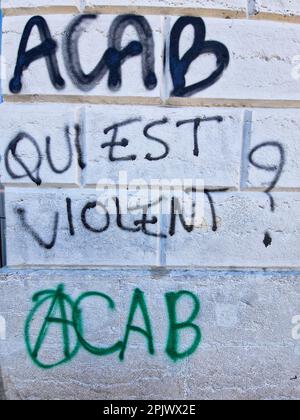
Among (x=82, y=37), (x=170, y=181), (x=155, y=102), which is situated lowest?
(x=170, y=181)

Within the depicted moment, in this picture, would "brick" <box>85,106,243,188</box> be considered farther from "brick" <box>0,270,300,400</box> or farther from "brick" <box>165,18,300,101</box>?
"brick" <box>0,270,300,400</box>

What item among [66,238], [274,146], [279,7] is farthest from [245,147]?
[66,238]

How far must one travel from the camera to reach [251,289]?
103 inches

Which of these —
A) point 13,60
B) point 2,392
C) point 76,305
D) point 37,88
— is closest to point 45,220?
point 76,305

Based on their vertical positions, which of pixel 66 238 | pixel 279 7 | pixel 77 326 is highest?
pixel 279 7

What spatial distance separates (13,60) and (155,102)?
3.22 ft

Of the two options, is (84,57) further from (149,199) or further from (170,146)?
(149,199)

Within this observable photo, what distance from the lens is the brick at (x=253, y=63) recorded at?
2523mm

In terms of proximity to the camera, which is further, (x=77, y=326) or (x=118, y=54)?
(x=77, y=326)

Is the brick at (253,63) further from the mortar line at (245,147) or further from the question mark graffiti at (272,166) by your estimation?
the question mark graffiti at (272,166)

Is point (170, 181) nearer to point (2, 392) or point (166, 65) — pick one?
point (166, 65)

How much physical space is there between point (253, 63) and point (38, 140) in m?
1.52

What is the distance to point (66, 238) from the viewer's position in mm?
2617

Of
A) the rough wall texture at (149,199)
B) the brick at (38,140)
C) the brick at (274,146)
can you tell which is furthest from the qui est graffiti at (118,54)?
the brick at (274,146)
